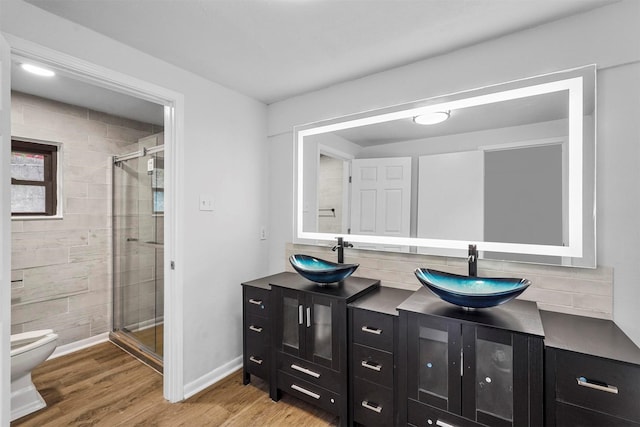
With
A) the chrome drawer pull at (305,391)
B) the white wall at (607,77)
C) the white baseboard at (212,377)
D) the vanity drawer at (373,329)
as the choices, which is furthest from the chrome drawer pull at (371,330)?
the white baseboard at (212,377)

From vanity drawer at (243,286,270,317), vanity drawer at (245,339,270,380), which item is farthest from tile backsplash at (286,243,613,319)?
vanity drawer at (245,339,270,380)

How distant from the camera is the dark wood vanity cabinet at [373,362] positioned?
1.62 metres

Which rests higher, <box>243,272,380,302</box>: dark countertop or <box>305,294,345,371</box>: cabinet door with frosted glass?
<box>243,272,380,302</box>: dark countertop

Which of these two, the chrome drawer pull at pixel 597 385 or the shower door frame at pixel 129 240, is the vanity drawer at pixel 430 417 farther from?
the shower door frame at pixel 129 240

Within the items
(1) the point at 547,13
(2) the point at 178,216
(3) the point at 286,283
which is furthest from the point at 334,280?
(1) the point at 547,13

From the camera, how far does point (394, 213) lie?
2.14 m

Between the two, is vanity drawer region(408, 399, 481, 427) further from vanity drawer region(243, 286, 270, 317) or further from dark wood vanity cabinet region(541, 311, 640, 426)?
vanity drawer region(243, 286, 270, 317)

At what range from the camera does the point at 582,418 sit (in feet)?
3.83

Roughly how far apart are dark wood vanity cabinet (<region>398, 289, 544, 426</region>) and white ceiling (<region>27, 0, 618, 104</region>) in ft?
4.94

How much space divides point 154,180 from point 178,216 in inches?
35.0

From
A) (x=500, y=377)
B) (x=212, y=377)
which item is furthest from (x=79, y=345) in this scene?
(x=500, y=377)

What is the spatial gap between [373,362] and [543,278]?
3.44ft

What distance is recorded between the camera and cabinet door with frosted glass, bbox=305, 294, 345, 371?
179 centimetres

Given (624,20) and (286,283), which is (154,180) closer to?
(286,283)
